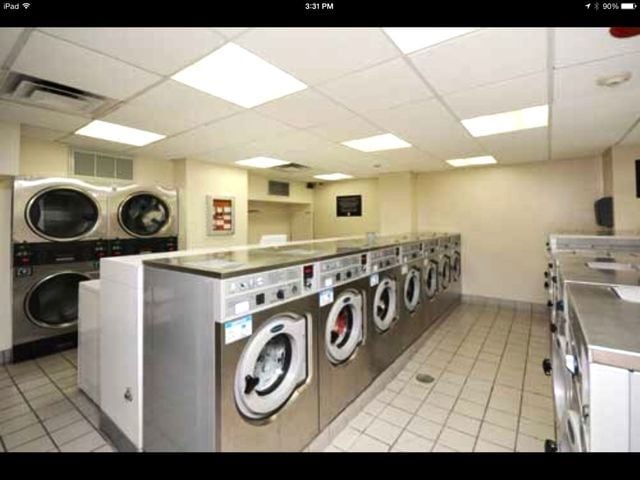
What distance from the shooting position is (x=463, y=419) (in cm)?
238

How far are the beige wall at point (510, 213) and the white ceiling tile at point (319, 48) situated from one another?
182 inches

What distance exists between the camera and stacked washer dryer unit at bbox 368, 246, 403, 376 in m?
2.65

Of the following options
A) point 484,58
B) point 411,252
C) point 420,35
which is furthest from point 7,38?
point 411,252

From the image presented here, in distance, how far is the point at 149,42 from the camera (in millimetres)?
1790

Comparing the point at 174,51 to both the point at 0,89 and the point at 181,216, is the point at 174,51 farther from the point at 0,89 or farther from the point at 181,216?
the point at 181,216

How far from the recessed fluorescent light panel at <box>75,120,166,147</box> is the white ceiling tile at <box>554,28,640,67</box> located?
3.70 metres

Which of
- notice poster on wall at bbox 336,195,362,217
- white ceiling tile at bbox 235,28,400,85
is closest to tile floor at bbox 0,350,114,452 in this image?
white ceiling tile at bbox 235,28,400,85

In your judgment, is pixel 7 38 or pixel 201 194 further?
pixel 201 194

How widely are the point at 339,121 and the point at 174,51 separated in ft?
5.61

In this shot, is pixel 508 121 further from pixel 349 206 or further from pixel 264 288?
pixel 349 206

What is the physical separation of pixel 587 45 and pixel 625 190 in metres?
3.53

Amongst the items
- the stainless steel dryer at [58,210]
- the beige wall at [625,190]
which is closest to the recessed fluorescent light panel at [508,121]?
the beige wall at [625,190]
